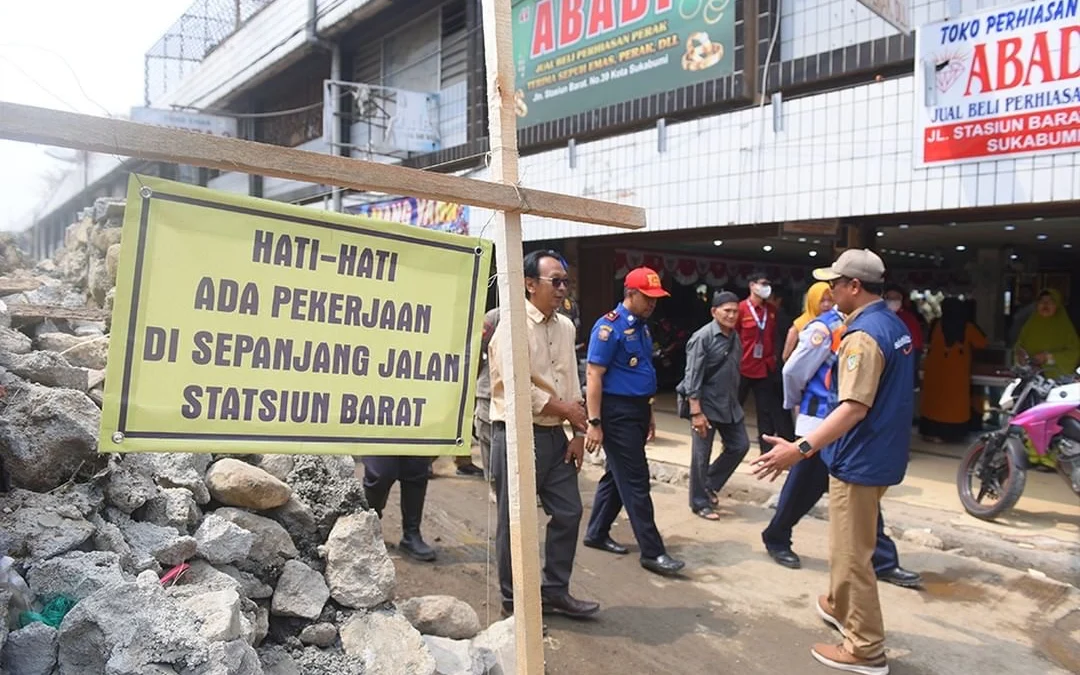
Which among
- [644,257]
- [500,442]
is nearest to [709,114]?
[644,257]

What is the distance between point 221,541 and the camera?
2.84m

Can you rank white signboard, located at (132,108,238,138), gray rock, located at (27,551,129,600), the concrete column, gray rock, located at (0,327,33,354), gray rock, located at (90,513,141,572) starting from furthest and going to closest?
white signboard, located at (132,108,238,138)
the concrete column
gray rock, located at (0,327,33,354)
gray rock, located at (90,513,141,572)
gray rock, located at (27,551,129,600)

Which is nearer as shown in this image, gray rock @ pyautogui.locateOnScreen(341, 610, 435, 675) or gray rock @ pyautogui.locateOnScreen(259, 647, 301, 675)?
gray rock @ pyautogui.locateOnScreen(259, 647, 301, 675)

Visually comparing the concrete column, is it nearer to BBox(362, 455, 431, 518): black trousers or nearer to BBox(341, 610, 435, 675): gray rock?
BBox(362, 455, 431, 518): black trousers

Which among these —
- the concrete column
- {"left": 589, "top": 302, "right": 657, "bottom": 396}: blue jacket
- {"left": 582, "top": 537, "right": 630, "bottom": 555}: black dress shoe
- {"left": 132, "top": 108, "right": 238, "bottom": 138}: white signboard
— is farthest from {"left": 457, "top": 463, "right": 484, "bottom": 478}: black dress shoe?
{"left": 132, "top": 108, "right": 238, "bottom": 138}: white signboard

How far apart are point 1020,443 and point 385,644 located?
185 inches

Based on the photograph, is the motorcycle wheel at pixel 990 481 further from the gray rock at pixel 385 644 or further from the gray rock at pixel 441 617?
the gray rock at pixel 385 644

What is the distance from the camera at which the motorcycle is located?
5.01 m

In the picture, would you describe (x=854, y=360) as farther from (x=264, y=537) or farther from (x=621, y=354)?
(x=264, y=537)

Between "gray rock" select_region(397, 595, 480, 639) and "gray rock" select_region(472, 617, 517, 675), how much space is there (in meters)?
0.13

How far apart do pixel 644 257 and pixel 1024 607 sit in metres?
7.45

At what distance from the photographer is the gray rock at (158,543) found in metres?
2.66

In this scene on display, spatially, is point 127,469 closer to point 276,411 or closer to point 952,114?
point 276,411

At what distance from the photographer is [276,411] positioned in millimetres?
1825
